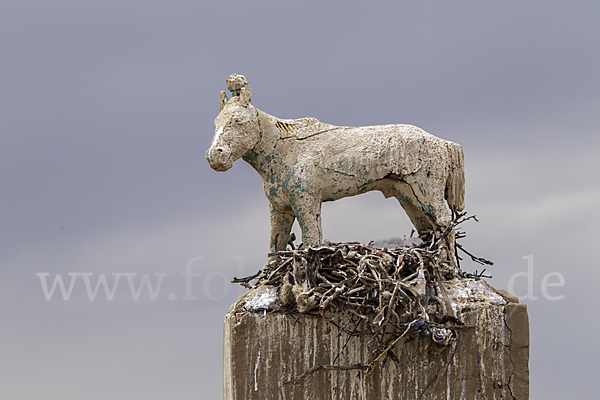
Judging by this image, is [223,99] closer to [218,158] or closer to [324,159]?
[218,158]

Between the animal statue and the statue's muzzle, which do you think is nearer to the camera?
the statue's muzzle

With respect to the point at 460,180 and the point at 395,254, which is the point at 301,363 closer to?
the point at 395,254

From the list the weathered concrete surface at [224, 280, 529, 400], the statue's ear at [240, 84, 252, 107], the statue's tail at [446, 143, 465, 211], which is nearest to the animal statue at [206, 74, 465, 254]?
the statue's ear at [240, 84, 252, 107]

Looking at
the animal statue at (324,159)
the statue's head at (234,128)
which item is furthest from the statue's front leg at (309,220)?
the statue's head at (234,128)

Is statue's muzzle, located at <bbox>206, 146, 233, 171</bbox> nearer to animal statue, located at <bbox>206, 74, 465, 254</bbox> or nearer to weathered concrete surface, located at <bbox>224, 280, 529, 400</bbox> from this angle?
animal statue, located at <bbox>206, 74, 465, 254</bbox>

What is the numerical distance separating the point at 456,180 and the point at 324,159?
4.80 feet

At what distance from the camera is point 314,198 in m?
8.16

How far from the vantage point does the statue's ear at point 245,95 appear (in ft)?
26.9

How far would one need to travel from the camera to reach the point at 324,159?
8.26 m

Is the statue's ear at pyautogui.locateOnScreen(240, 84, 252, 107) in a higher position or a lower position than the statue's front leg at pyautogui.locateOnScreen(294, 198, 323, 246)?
higher

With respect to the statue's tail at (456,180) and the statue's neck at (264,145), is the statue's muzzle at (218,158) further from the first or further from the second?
the statue's tail at (456,180)

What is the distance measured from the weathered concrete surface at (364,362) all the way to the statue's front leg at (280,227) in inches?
52.8

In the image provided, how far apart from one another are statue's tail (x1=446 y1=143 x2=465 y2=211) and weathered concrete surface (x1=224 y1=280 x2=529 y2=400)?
4.95 feet

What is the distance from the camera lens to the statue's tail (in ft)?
28.1
